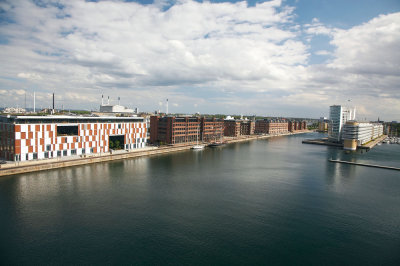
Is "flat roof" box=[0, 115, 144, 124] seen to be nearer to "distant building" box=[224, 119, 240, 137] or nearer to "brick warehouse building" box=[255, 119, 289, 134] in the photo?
"distant building" box=[224, 119, 240, 137]

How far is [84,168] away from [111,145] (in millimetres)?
10795

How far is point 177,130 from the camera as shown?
6034 cm

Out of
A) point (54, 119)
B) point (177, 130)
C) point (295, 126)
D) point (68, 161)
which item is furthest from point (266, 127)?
point (54, 119)

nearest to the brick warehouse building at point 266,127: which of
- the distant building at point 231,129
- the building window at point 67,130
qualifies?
the distant building at point 231,129

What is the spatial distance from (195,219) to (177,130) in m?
42.1

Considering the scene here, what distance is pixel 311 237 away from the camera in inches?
676

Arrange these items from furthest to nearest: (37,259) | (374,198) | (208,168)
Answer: (208,168) → (374,198) → (37,259)

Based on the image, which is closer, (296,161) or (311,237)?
(311,237)

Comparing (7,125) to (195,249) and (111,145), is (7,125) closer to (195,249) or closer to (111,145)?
(111,145)

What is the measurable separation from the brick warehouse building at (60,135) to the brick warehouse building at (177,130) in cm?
1070

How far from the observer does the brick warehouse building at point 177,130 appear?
193 ft

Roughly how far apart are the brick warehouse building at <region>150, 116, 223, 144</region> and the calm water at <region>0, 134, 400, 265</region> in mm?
26375

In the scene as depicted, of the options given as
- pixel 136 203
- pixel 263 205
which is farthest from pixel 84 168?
pixel 263 205

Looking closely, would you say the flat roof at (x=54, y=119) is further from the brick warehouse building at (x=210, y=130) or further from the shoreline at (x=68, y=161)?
the brick warehouse building at (x=210, y=130)
